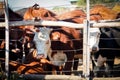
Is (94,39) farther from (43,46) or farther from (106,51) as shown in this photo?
(106,51)

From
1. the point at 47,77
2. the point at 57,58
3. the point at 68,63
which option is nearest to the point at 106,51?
the point at 68,63

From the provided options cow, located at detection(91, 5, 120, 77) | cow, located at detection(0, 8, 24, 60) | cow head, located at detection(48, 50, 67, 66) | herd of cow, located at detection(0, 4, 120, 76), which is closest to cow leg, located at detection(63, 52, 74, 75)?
herd of cow, located at detection(0, 4, 120, 76)

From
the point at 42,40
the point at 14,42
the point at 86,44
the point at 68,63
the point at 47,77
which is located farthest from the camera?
the point at 68,63

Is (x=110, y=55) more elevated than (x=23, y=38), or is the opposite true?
(x=23, y=38)

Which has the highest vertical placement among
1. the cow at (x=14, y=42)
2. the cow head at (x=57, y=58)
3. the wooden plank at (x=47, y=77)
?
the cow at (x=14, y=42)

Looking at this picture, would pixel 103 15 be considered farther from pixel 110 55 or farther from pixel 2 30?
pixel 2 30

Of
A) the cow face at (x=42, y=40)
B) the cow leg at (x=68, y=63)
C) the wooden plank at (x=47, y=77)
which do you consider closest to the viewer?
the wooden plank at (x=47, y=77)

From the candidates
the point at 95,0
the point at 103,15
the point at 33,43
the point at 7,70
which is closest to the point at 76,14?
the point at 103,15

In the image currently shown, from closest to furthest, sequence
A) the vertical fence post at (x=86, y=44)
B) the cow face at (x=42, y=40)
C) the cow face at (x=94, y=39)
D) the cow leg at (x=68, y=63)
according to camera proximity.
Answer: the vertical fence post at (x=86, y=44) < the cow face at (x=42, y=40) < the cow face at (x=94, y=39) < the cow leg at (x=68, y=63)

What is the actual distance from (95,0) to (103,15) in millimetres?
16837

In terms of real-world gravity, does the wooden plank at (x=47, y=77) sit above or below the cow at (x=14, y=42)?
below

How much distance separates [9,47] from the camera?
808cm

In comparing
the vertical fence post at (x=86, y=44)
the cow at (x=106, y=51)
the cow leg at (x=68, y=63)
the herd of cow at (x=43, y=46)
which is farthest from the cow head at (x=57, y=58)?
the cow at (x=106, y=51)

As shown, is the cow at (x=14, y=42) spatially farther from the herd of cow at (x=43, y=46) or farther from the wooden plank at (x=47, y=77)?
the wooden plank at (x=47, y=77)
